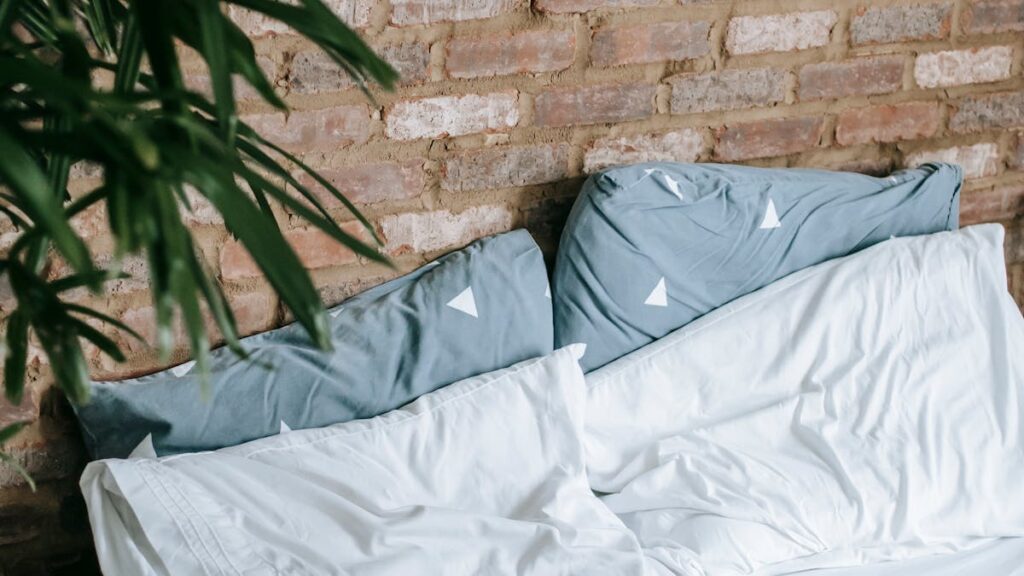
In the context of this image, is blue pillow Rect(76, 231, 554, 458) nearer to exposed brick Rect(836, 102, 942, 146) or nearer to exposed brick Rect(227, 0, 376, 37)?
exposed brick Rect(227, 0, 376, 37)

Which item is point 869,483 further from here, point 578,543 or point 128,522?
point 128,522

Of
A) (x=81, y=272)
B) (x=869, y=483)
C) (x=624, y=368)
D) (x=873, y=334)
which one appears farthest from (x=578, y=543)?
(x=81, y=272)

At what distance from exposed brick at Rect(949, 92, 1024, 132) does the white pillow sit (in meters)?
0.90

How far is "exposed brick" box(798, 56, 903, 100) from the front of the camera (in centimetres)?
176

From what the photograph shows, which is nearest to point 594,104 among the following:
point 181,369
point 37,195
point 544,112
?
point 544,112

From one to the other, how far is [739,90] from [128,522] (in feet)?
3.56

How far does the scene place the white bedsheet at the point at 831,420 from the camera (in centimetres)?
146

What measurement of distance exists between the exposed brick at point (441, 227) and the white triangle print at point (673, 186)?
233mm

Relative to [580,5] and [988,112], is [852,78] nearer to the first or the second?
[988,112]

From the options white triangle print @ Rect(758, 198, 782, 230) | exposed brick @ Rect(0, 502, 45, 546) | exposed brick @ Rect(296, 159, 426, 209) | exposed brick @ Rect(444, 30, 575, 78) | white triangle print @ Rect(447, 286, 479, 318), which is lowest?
exposed brick @ Rect(0, 502, 45, 546)

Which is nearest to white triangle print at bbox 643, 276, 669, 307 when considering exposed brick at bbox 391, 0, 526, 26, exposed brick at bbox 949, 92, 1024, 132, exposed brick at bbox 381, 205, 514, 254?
exposed brick at bbox 381, 205, 514, 254

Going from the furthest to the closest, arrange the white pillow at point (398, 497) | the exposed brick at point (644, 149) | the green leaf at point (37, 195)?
the exposed brick at point (644, 149)
the white pillow at point (398, 497)
the green leaf at point (37, 195)

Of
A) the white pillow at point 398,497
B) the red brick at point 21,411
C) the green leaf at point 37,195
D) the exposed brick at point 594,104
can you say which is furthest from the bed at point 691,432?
the green leaf at point 37,195

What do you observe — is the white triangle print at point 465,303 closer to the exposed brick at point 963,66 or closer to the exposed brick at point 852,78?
the exposed brick at point 852,78
